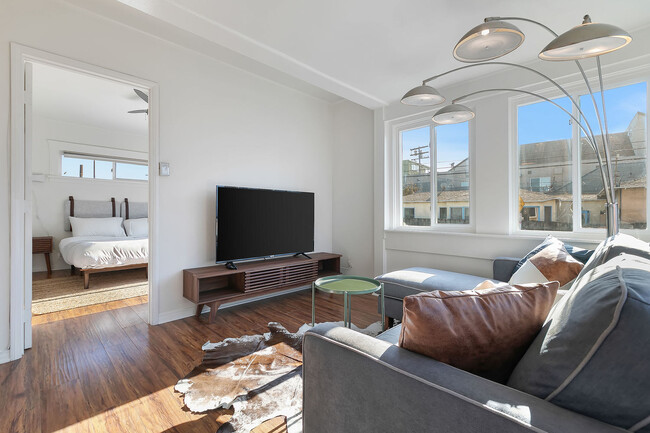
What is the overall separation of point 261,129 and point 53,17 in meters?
1.98

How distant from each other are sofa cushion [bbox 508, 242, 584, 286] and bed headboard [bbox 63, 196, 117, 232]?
22.3 feet

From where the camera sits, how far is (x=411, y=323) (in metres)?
0.89

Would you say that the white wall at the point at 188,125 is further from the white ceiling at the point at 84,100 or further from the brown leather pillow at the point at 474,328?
the brown leather pillow at the point at 474,328

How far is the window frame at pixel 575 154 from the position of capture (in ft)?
7.79

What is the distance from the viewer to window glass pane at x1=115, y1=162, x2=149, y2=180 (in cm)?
629

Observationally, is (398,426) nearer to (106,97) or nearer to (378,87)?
(378,87)

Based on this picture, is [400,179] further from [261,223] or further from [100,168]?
[100,168]

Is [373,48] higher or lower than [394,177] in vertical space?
higher

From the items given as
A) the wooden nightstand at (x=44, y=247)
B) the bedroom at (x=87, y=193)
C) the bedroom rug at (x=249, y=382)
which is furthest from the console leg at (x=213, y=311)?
the wooden nightstand at (x=44, y=247)

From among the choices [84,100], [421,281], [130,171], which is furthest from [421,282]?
[130,171]

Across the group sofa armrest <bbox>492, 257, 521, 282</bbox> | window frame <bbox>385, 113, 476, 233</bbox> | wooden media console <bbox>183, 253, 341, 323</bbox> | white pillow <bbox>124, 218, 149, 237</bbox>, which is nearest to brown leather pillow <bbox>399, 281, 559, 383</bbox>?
sofa armrest <bbox>492, 257, 521, 282</bbox>

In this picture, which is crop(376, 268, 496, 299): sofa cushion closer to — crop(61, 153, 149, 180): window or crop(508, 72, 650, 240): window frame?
crop(508, 72, 650, 240): window frame

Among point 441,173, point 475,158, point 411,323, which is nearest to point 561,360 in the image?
point 411,323

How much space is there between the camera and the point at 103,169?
611cm
